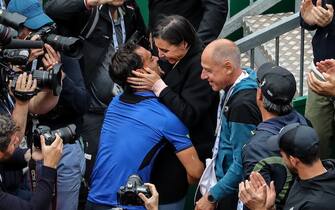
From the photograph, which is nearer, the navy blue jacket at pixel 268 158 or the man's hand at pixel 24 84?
the navy blue jacket at pixel 268 158

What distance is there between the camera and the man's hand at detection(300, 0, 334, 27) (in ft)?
18.3

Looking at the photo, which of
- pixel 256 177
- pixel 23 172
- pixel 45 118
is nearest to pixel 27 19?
pixel 45 118

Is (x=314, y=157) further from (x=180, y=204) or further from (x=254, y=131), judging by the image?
(x=180, y=204)

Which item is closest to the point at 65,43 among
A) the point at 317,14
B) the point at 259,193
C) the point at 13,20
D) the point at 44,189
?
the point at 13,20

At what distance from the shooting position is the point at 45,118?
5.89 meters

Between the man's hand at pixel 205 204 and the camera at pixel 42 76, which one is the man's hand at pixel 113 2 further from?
the man's hand at pixel 205 204

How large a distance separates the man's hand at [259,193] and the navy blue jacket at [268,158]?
0.07 meters

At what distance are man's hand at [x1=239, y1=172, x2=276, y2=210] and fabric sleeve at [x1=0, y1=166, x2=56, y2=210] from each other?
4.05 ft

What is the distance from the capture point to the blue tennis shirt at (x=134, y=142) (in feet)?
17.4

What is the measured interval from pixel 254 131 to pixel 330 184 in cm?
66

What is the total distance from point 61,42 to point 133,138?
0.87 m

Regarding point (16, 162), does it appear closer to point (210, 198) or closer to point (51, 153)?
point (51, 153)

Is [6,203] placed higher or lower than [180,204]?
higher

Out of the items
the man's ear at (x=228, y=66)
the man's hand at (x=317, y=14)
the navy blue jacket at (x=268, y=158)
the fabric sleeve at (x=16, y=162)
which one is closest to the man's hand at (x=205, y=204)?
the navy blue jacket at (x=268, y=158)
